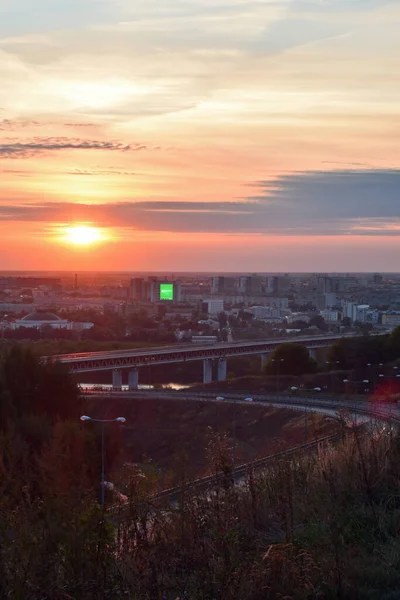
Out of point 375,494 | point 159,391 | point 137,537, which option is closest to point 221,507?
point 137,537

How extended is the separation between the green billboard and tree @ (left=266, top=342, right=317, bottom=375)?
10337 cm

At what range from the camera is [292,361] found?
43.7 metres

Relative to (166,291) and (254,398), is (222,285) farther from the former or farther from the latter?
(254,398)

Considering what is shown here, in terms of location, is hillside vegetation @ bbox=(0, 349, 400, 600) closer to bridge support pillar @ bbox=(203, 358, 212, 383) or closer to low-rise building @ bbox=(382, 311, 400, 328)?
bridge support pillar @ bbox=(203, 358, 212, 383)

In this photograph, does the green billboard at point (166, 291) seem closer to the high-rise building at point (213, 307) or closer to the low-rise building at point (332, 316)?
the high-rise building at point (213, 307)

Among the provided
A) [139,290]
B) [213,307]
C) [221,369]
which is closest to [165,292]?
[139,290]

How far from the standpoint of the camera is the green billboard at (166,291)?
14712 cm

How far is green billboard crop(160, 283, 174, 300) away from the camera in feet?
483

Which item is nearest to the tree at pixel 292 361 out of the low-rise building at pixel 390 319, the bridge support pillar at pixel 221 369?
the bridge support pillar at pixel 221 369

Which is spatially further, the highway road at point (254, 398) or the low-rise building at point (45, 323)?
the low-rise building at point (45, 323)

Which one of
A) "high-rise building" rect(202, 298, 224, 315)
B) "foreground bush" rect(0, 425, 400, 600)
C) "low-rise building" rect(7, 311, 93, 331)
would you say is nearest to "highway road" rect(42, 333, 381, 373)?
"low-rise building" rect(7, 311, 93, 331)

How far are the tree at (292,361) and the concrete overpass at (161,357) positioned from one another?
22.7ft

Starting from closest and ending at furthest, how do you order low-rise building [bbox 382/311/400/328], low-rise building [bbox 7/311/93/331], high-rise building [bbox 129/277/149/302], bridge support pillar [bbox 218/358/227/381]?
bridge support pillar [bbox 218/358/227/381]
low-rise building [bbox 7/311/93/331]
low-rise building [bbox 382/311/400/328]
high-rise building [bbox 129/277/149/302]

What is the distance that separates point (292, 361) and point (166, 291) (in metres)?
105
